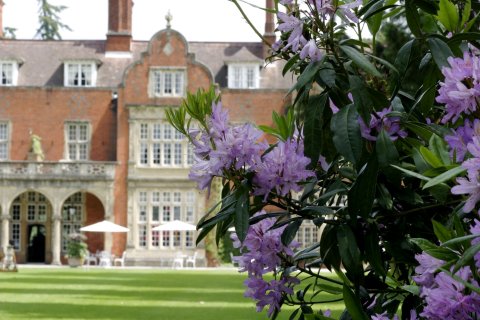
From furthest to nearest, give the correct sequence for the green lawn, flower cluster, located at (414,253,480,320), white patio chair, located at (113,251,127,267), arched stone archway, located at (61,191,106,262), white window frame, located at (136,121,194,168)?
arched stone archway, located at (61,191,106,262) < white window frame, located at (136,121,194,168) < white patio chair, located at (113,251,127,267) < the green lawn < flower cluster, located at (414,253,480,320)

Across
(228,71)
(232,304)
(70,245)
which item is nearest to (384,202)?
(232,304)

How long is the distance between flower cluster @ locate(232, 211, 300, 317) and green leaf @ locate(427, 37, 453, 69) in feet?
2.04

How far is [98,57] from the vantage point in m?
38.1

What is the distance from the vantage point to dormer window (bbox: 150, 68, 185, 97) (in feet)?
121

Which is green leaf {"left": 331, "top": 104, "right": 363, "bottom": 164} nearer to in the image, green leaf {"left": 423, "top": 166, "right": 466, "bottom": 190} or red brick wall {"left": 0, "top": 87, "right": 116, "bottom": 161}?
green leaf {"left": 423, "top": 166, "right": 466, "bottom": 190}

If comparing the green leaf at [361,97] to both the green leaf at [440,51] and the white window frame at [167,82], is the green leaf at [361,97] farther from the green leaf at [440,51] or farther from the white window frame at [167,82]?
the white window frame at [167,82]

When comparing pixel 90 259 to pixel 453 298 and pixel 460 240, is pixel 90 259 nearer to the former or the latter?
pixel 453 298

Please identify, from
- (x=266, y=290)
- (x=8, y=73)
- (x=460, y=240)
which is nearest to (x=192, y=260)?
(x=8, y=73)

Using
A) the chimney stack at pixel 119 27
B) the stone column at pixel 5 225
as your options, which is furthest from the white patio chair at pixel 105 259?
the chimney stack at pixel 119 27

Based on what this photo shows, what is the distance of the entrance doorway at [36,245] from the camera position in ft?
126

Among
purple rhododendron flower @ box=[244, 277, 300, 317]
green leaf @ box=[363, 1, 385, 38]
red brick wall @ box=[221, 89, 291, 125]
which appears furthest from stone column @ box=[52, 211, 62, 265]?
green leaf @ box=[363, 1, 385, 38]

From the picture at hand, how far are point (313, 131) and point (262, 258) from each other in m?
0.47

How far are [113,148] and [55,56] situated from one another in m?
4.41

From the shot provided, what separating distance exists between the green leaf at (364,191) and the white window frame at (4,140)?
1431 inches
